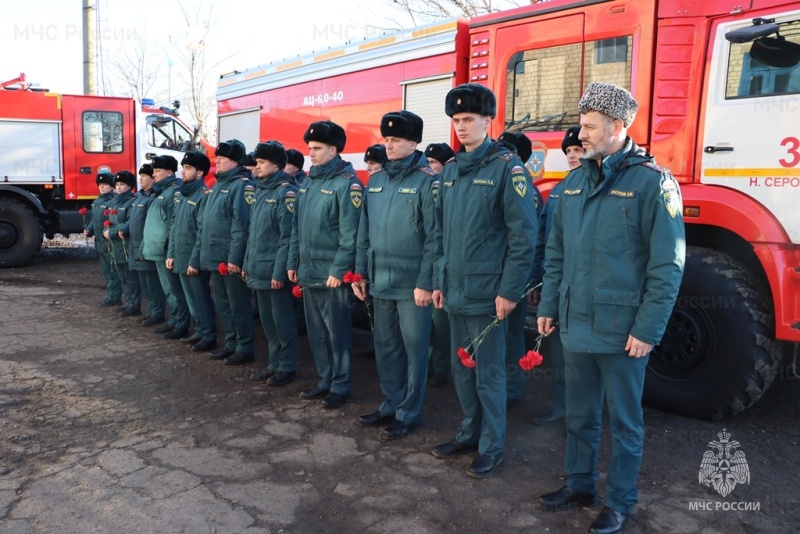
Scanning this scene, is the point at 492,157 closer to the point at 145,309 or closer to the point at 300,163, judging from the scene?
the point at 300,163

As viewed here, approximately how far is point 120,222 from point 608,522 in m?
6.83

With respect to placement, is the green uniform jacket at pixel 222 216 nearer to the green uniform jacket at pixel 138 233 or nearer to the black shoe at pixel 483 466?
the green uniform jacket at pixel 138 233

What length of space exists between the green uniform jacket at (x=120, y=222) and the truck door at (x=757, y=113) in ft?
21.1

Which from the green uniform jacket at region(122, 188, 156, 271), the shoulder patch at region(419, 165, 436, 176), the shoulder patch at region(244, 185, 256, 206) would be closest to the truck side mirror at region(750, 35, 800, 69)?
the shoulder patch at region(419, 165, 436, 176)

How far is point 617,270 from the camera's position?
9.35 ft

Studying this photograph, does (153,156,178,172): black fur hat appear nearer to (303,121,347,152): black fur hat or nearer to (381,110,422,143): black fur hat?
(303,121,347,152): black fur hat

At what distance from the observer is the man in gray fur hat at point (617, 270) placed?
9.05 ft

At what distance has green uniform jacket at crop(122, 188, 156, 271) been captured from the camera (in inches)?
291

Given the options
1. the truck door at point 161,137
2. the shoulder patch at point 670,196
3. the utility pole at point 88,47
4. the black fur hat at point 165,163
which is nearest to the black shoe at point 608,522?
the shoulder patch at point 670,196

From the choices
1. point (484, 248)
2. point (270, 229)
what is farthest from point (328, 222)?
point (484, 248)

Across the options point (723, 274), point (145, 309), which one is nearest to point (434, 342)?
point (723, 274)

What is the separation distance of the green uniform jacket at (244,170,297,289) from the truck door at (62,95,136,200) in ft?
25.9

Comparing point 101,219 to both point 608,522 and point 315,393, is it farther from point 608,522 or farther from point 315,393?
point 608,522

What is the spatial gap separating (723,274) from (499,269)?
5.62 ft
